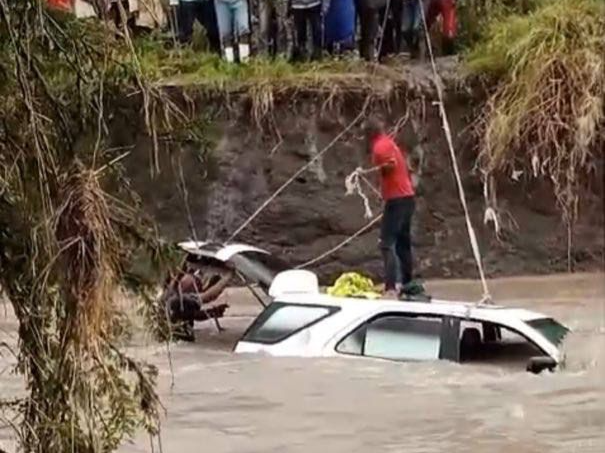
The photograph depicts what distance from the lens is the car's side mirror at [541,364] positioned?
1151 cm

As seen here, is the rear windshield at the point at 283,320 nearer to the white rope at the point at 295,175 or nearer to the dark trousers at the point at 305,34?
the white rope at the point at 295,175

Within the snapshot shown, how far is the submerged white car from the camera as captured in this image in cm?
1147

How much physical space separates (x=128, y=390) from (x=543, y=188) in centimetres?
1428

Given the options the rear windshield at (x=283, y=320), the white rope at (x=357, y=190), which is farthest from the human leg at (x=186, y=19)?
the rear windshield at (x=283, y=320)

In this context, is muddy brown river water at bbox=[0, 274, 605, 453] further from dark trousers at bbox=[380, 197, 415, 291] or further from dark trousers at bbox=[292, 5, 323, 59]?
dark trousers at bbox=[292, 5, 323, 59]

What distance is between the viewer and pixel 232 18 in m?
19.4

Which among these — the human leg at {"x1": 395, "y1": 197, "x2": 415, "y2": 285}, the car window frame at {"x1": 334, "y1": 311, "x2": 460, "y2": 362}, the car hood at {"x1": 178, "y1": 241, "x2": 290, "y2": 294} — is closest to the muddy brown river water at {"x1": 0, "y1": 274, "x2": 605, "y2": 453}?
the car window frame at {"x1": 334, "y1": 311, "x2": 460, "y2": 362}

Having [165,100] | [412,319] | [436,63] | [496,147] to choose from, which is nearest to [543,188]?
[496,147]

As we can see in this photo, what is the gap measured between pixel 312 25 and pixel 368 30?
69 cm

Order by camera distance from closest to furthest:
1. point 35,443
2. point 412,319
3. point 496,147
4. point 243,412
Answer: point 35,443, point 243,412, point 412,319, point 496,147

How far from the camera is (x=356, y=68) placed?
19656mm

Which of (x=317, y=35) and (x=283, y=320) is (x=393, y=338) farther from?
(x=317, y=35)

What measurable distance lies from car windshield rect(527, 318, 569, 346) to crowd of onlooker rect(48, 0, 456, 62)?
25.8ft

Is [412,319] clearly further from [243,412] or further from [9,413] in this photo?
[9,413]
